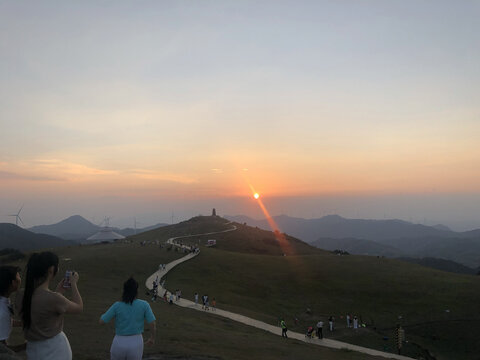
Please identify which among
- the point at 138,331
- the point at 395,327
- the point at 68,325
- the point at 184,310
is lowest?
the point at 395,327

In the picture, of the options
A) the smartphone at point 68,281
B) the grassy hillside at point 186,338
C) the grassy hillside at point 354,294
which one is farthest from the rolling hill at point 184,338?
the smartphone at point 68,281

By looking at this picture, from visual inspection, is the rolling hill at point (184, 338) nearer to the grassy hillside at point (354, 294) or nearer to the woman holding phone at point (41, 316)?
the grassy hillside at point (354, 294)

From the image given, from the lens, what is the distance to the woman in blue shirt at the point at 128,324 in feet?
27.1

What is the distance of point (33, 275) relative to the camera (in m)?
6.98

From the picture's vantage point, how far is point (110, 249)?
7994 cm

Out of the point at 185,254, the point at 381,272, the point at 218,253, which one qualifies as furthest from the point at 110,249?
the point at 381,272

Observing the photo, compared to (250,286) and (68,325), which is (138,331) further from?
(250,286)

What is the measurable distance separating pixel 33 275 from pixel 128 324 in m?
2.54

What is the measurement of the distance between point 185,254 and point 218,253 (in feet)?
25.9

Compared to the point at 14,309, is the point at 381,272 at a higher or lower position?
lower

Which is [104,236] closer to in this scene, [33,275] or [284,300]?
[284,300]

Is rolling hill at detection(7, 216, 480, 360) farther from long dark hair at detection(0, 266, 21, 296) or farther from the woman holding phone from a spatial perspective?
the woman holding phone

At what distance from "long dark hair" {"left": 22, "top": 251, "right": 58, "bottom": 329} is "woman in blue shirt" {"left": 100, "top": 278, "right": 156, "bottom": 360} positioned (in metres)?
1.77

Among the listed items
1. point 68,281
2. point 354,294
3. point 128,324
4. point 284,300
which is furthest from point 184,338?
point 354,294
